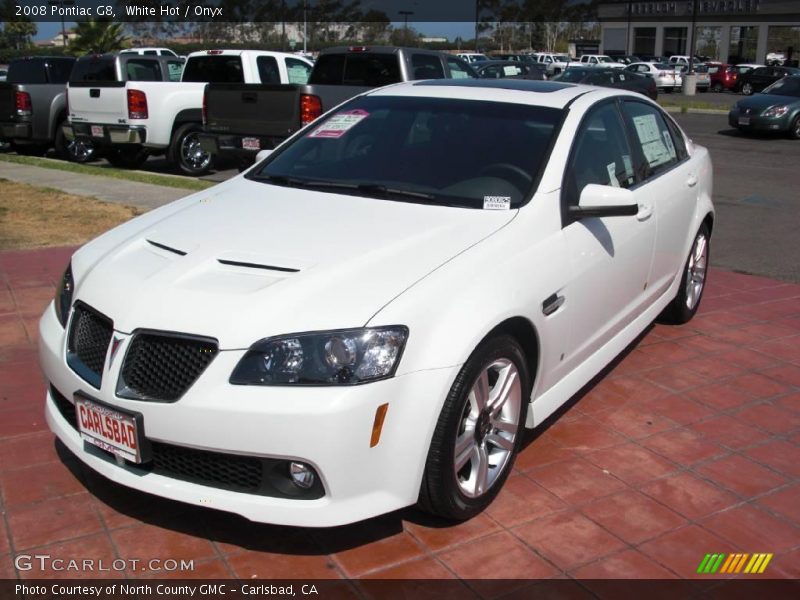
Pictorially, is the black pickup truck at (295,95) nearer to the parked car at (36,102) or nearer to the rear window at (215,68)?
the rear window at (215,68)

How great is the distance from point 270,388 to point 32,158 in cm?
1443

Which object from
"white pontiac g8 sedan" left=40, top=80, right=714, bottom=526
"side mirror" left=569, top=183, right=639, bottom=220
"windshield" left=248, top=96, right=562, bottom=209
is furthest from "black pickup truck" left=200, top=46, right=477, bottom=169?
"side mirror" left=569, top=183, right=639, bottom=220

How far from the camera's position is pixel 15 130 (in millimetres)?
15531

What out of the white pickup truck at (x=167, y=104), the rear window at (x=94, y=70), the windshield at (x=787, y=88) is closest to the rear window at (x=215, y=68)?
the white pickup truck at (x=167, y=104)

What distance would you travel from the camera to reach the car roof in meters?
4.66

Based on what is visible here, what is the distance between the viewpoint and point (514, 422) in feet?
12.5

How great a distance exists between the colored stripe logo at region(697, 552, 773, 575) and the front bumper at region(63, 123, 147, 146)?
1165 centimetres

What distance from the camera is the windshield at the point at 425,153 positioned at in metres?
4.19

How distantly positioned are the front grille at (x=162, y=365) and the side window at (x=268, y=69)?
36.9 ft

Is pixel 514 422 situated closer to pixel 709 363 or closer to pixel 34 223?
pixel 709 363

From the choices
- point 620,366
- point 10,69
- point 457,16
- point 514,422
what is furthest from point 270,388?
point 457,16

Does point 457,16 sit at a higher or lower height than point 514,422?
higher

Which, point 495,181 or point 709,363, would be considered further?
point 709,363

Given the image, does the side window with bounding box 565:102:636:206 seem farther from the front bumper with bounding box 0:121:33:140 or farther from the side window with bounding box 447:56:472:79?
the front bumper with bounding box 0:121:33:140
